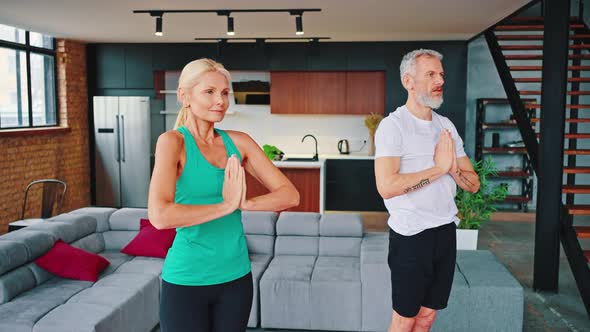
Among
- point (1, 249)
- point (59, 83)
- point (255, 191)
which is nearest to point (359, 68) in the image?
point (255, 191)

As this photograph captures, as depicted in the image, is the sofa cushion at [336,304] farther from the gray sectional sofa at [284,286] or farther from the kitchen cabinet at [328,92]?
the kitchen cabinet at [328,92]

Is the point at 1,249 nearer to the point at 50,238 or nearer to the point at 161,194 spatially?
the point at 50,238

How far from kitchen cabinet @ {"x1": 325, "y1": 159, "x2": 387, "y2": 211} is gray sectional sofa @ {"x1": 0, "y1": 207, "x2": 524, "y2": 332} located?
430 centimetres

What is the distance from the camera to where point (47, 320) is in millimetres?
3240

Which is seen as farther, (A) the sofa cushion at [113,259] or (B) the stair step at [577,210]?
(B) the stair step at [577,210]

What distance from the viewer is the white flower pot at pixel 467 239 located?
502cm

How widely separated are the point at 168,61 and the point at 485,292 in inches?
275

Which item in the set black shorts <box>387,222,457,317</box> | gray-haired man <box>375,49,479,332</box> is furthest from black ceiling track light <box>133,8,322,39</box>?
black shorts <box>387,222,457,317</box>

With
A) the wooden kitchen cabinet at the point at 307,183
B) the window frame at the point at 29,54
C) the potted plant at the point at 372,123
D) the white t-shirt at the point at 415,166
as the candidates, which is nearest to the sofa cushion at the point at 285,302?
the white t-shirt at the point at 415,166

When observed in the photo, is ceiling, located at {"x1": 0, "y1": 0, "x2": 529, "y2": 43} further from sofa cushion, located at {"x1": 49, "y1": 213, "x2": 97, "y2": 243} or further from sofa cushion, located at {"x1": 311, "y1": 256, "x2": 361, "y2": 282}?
sofa cushion, located at {"x1": 311, "y1": 256, "x2": 361, "y2": 282}

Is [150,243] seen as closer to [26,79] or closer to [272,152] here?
[272,152]

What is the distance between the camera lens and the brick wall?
7.48m

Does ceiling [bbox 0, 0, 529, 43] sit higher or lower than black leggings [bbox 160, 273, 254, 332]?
higher

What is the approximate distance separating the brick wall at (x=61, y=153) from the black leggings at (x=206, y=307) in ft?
21.3
